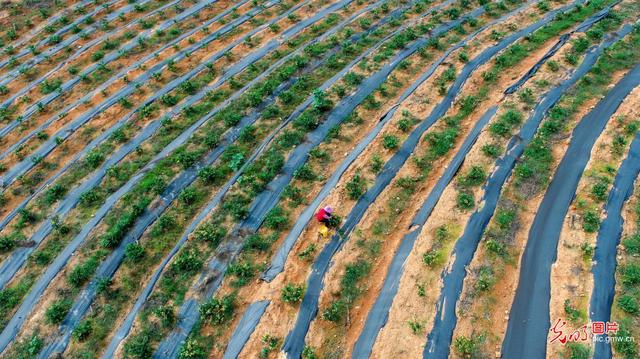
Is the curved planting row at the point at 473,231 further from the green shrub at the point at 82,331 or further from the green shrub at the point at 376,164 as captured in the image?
the green shrub at the point at 82,331

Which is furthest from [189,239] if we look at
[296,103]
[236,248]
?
[296,103]

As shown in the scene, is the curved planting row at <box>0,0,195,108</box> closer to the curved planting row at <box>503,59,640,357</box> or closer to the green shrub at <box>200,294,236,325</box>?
the green shrub at <box>200,294,236,325</box>

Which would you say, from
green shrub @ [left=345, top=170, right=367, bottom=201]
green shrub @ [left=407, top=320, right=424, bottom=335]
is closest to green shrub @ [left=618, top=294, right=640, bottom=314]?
green shrub @ [left=407, top=320, right=424, bottom=335]

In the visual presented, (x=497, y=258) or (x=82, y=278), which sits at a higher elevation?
(x=497, y=258)

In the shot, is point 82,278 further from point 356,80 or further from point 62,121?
point 356,80

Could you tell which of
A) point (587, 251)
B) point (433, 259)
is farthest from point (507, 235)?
point (433, 259)

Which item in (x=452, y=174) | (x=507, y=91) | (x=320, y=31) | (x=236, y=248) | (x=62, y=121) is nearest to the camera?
(x=236, y=248)
